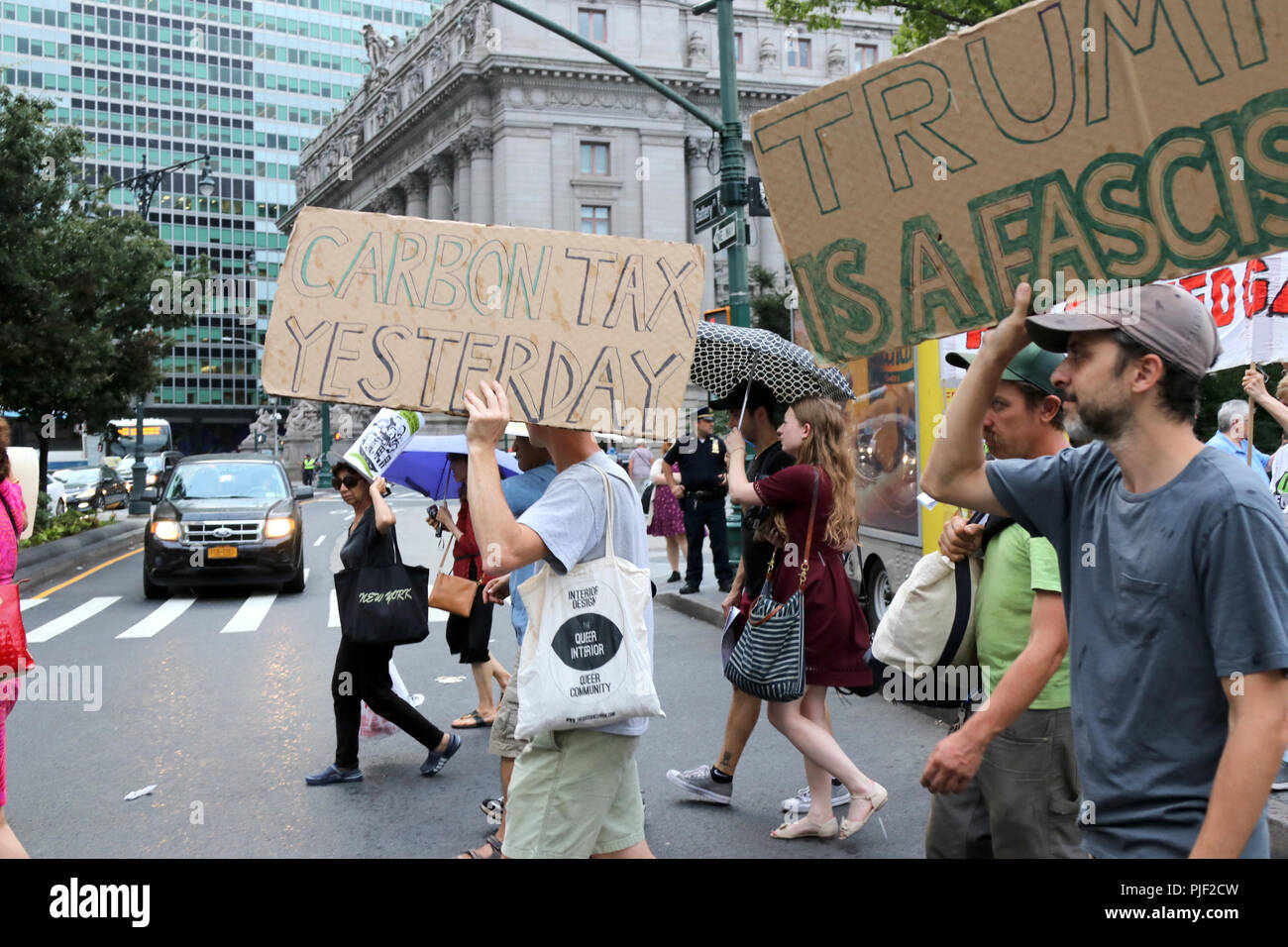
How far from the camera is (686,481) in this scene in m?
12.2

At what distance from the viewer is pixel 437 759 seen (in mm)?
6027

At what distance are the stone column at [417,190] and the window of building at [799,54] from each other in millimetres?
23404

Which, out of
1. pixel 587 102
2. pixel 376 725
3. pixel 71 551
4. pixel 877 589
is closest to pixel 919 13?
pixel 877 589

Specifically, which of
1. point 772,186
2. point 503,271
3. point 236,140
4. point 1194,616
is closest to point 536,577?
point 503,271

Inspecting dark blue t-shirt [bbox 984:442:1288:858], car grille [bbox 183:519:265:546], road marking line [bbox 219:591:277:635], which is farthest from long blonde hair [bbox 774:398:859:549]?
car grille [bbox 183:519:265:546]

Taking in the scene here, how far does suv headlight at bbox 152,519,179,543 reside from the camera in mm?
13422

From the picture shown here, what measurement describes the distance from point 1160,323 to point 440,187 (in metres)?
66.1

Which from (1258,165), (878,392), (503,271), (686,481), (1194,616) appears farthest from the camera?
(686,481)

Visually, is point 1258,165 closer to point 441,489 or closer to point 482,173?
point 441,489

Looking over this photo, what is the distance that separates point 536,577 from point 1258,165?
198 cm

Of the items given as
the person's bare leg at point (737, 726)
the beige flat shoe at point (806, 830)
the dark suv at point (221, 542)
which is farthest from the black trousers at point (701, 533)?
the beige flat shoe at point (806, 830)

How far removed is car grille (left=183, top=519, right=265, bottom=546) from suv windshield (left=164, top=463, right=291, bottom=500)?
74cm

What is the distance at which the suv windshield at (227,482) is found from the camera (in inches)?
566

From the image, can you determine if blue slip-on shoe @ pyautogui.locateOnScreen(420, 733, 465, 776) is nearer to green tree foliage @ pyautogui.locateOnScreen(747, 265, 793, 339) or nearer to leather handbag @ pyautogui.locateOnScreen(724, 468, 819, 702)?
leather handbag @ pyautogui.locateOnScreen(724, 468, 819, 702)
